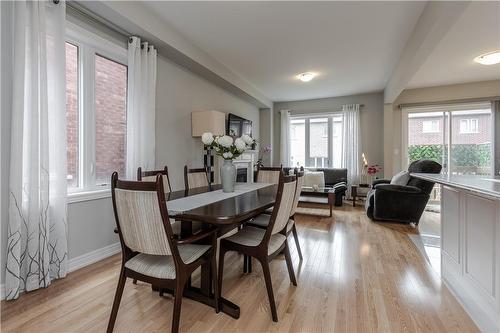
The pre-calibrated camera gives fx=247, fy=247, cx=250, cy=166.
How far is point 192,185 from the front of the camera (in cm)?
292

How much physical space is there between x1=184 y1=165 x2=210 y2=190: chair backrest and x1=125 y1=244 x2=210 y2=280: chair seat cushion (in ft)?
4.21

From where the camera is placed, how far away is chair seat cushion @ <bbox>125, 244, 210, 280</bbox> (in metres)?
1.37

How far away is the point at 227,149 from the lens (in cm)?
230

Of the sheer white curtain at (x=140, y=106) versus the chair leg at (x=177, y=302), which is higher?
the sheer white curtain at (x=140, y=106)

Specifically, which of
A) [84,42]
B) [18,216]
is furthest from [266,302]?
[84,42]

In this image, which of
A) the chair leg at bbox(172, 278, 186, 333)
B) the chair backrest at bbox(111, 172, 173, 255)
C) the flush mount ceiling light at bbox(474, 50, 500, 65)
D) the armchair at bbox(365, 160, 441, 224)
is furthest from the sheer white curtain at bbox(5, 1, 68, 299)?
the flush mount ceiling light at bbox(474, 50, 500, 65)

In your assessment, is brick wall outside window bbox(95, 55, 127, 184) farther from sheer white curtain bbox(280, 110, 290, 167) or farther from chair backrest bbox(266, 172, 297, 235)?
sheer white curtain bbox(280, 110, 290, 167)

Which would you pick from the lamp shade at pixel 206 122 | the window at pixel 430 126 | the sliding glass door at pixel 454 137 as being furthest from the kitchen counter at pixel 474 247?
the window at pixel 430 126

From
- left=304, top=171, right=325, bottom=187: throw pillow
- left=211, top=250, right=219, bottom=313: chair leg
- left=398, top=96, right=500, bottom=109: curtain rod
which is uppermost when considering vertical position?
left=398, top=96, right=500, bottom=109: curtain rod

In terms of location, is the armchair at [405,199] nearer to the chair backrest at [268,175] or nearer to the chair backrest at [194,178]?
the chair backrest at [268,175]

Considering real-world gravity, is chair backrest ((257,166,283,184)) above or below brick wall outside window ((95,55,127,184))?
below

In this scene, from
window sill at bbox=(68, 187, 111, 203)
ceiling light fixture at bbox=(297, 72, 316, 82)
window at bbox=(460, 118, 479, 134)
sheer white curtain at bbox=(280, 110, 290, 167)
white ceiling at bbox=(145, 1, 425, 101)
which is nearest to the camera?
window sill at bbox=(68, 187, 111, 203)

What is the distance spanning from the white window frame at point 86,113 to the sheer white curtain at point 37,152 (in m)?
0.36

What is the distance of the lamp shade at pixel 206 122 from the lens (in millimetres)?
3822
